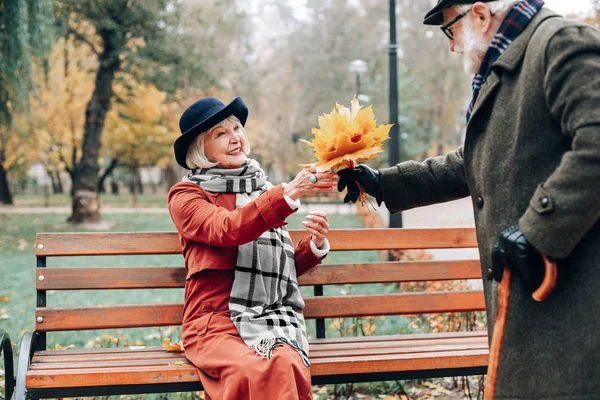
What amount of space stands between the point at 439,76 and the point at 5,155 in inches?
871

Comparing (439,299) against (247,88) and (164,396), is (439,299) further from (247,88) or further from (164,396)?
(247,88)

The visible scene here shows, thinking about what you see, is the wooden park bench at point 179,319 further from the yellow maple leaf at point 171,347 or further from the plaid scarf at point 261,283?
the plaid scarf at point 261,283

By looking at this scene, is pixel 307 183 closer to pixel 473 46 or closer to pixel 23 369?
pixel 473 46

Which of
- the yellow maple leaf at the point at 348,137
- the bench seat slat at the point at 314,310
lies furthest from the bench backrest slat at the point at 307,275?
the yellow maple leaf at the point at 348,137

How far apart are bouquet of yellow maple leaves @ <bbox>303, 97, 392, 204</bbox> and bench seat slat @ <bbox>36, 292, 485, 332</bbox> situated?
4.06 ft

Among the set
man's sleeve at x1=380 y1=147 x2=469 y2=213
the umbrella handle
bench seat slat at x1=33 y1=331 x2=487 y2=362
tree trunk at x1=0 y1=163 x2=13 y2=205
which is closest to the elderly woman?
man's sleeve at x1=380 y1=147 x2=469 y2=213

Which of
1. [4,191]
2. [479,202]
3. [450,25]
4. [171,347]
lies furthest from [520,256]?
[4,191]

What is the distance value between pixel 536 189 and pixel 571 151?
0.63 feet

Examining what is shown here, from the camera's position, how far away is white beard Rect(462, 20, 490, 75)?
8.09 feet

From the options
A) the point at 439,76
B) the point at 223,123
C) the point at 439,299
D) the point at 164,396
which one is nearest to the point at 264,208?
the point at 223,123

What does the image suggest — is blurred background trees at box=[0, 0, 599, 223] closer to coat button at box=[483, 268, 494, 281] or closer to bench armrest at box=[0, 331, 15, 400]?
coat button at box=[483, 268, 494, 281]

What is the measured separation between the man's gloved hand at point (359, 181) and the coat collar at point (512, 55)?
0.90 m

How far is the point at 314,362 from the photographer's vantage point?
3322 millimetres

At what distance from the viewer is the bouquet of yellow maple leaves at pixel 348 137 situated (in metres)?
2.87
